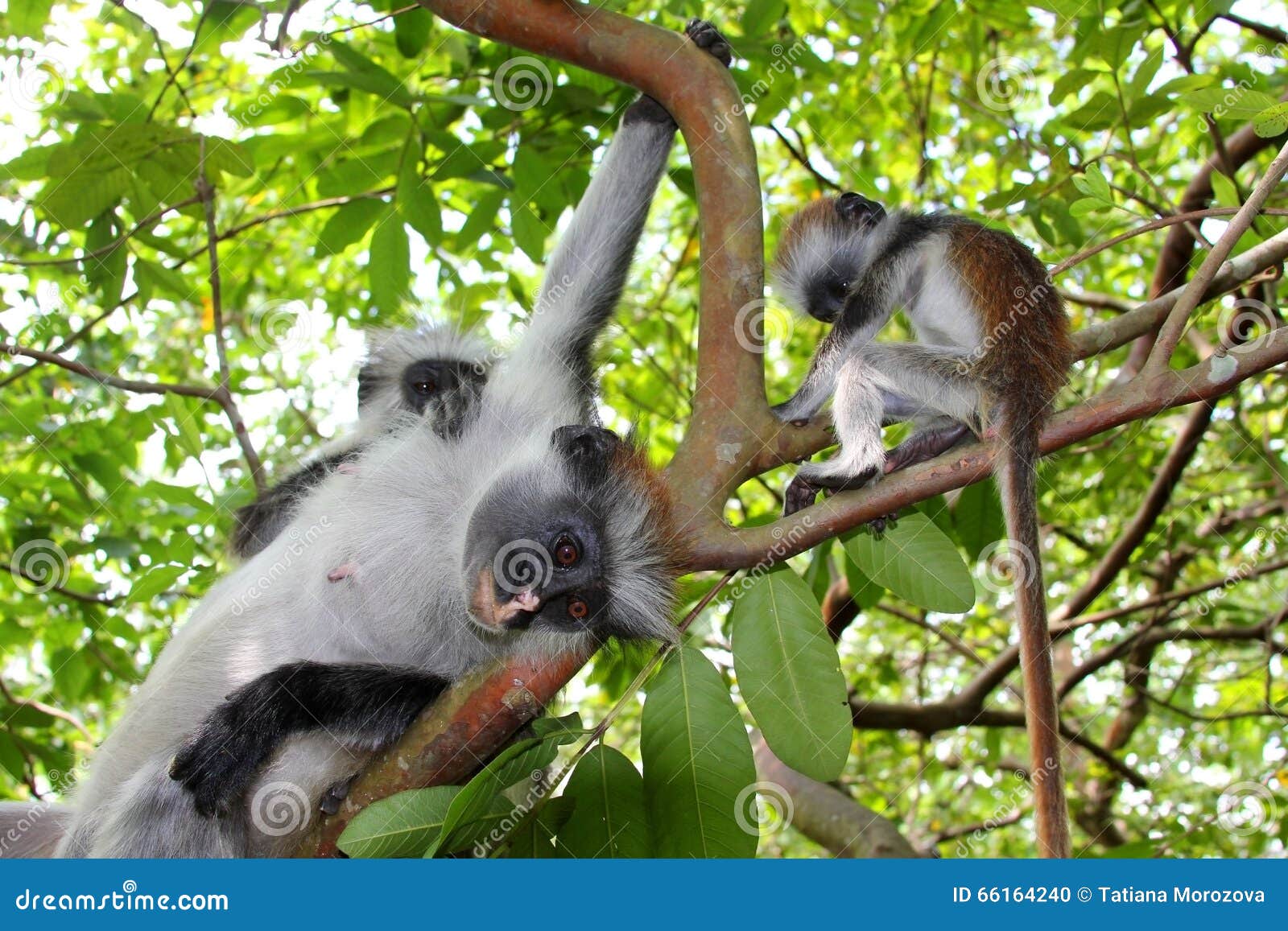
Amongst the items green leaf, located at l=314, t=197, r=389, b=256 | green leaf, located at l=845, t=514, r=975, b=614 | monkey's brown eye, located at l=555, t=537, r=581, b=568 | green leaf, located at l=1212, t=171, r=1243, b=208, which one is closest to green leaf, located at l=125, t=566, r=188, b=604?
green leaf, located at l=314, t=197, r=389, b=256

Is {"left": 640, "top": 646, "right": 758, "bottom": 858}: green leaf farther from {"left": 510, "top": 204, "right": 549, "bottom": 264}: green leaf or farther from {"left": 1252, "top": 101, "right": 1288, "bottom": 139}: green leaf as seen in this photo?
{"left": 510, "top": 204, "right": 549, "bottom": 264}: green leaf

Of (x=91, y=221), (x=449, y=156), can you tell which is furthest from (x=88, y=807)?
(x=449, y=156)

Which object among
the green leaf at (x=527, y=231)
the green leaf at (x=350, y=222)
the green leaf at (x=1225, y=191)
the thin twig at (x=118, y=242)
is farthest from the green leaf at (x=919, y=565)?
the thin twig at (x=118, y=242)

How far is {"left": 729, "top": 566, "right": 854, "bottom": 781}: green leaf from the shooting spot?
223cm

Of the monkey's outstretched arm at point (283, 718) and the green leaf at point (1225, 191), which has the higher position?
the green leaf at point (1225, 191)

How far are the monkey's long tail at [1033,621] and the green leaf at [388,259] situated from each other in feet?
→ 6.65

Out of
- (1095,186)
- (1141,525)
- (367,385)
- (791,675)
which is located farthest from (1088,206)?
(367,385)

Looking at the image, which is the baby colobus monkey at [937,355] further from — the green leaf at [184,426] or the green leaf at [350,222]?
the green leaf at [184,426]

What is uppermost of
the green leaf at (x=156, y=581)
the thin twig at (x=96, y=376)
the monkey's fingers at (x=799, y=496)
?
the thin twig at (x=96, y=376)

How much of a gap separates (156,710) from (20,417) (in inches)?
61.8

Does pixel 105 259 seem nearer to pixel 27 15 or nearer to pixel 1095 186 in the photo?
pixel 27 15

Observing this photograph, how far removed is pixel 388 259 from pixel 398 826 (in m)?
2.11

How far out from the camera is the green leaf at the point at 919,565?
2.47m

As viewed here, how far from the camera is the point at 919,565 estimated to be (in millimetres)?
2535
